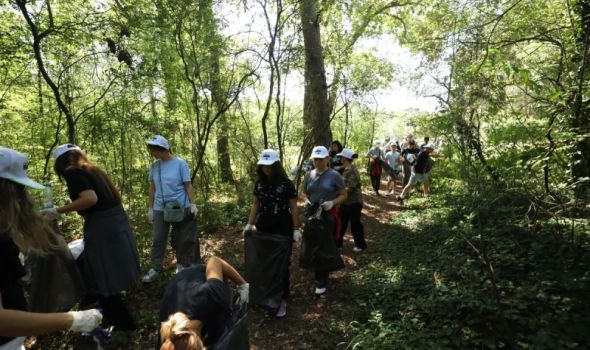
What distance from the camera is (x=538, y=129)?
4.93 meters

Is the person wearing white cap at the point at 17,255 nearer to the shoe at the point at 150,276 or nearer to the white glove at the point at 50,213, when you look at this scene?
the white glove at the point at 50,213

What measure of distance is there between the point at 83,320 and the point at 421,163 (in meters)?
8.81

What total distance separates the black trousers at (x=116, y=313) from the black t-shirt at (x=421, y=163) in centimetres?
781

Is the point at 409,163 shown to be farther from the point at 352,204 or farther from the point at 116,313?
the point at 116,313

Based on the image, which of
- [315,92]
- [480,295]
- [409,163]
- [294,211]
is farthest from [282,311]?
[409,163]

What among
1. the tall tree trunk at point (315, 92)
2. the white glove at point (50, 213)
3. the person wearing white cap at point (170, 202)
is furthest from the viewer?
the tall tree trunk at point (315, 92)

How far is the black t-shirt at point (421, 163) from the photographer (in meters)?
9.06

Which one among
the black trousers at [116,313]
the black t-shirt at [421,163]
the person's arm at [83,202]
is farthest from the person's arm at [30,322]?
the black t-shirt at [421,163]

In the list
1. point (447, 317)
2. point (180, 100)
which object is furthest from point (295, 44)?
point (447, 317)

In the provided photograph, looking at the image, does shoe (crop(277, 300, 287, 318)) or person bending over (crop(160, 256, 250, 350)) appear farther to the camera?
shoe (crop(277, 300, 287, 318))

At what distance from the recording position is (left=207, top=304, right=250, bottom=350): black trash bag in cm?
179

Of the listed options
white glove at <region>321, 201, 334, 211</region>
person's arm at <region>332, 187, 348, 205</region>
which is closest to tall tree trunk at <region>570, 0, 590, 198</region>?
person's arm at <region>332, 187, 348, 205</region>

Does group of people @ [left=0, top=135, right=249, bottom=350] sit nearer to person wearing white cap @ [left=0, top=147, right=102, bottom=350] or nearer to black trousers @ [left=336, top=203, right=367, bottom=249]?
person wearing white cap @ [left=0, top=147, right=102, bottom=350]

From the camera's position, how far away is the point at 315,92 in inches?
336
